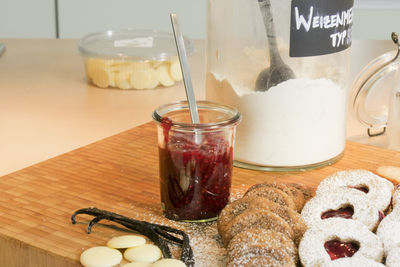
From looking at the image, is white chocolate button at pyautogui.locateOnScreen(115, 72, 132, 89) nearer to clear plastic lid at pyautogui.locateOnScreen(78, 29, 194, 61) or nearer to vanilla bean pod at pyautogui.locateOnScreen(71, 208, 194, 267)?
clear plastic lid at pyautogui.locateOnScreen(78, 29, 194, 61)

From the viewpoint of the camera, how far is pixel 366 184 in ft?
2.67

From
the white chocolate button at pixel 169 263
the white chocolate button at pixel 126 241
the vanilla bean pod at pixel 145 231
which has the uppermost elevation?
the white chocolate button at pixel 169 263

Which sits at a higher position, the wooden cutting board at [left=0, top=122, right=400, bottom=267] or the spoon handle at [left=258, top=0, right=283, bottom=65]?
the spoon handle at [left=258, top=0, right=283, bottom=65]

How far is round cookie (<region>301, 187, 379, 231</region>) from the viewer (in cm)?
72

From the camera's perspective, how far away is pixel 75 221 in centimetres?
77

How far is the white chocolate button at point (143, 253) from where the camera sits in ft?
2.17

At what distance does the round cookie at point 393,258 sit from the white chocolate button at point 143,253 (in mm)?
241

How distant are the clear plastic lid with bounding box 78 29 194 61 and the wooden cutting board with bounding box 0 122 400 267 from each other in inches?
12.3

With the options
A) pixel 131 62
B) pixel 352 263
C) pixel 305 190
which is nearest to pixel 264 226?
pixel 352 263

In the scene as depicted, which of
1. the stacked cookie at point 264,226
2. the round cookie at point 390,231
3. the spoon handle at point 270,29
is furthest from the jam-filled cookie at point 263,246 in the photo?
the spoon handle at point 270,29

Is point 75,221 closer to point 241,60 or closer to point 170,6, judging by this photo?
point 241,60

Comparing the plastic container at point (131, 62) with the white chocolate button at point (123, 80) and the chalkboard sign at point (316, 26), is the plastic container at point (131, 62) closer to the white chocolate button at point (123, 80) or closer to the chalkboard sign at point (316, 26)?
the white chocolate button at point (123, 80)

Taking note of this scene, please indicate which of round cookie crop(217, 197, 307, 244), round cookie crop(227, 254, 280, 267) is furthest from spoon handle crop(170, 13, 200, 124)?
round cookie crop(227, 254, 280, 267)

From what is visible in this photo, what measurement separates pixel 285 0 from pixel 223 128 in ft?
0.72
